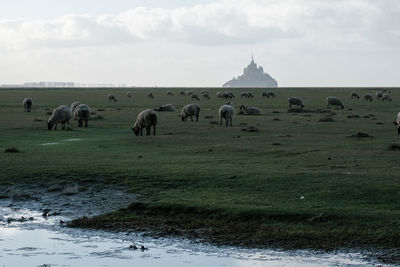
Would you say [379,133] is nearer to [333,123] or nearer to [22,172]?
[333,123]

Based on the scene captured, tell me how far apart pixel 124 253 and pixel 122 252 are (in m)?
0.10

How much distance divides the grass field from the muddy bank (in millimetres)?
23

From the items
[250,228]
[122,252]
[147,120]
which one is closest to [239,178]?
[250,228]

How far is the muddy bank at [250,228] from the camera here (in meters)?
13.0

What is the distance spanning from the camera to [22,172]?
20906 millimetres

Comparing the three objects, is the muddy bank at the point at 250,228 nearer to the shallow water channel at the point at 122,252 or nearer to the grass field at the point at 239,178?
the grass field at the point at 239,178

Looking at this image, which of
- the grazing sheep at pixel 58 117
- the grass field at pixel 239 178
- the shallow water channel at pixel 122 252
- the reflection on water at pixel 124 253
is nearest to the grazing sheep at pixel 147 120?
the grass field at pixel 239 178

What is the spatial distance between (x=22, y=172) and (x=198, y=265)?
1084 centimetres

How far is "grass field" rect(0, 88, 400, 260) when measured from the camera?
1409 centimetres

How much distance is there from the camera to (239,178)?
19.0 m

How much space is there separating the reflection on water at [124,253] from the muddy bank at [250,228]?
476 mm

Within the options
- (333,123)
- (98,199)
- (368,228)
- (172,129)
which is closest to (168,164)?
(98,199)

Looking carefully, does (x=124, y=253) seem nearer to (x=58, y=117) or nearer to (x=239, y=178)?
(x=239, y=178)

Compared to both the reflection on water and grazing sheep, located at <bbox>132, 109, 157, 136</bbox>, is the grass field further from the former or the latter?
grazing sheep, located at <bbox>132, 109, 157, 136</bbox>
